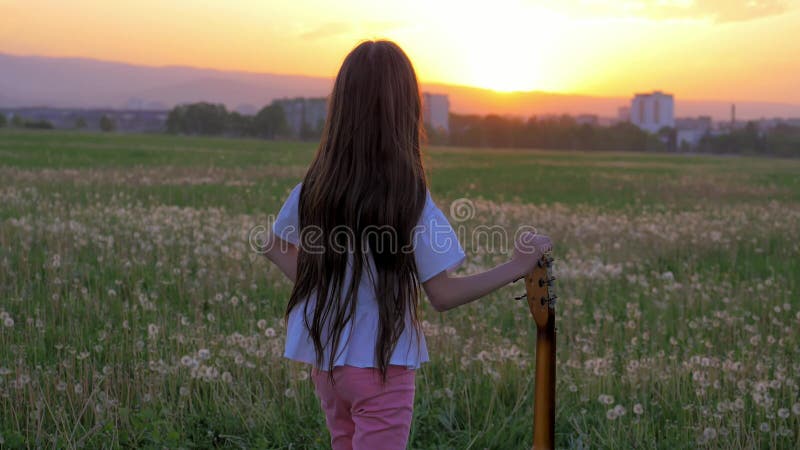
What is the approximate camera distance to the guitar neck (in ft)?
10.3

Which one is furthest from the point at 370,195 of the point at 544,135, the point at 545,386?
the point at 544,135

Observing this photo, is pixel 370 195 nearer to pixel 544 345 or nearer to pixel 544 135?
pixel 544 345

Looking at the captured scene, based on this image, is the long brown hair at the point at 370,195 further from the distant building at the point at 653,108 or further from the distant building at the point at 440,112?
the distant building at the point at 653,108

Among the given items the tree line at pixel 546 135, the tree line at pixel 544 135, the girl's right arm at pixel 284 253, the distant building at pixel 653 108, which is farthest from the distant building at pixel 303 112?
the girl's right arm at pixel 284 253

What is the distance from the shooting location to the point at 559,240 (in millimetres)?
12766

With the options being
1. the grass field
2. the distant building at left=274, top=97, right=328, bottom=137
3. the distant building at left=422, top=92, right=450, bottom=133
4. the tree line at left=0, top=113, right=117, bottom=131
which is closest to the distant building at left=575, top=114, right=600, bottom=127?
the distant building at left=422, top=92, right=450, bottom=133

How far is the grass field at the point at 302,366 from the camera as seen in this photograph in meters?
4.74

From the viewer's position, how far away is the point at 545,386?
10.5 feet

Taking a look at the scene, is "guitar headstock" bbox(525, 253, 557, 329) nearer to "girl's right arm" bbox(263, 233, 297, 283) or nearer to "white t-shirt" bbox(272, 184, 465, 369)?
"white t-shirt" bbox(272, 184, 465, 369)

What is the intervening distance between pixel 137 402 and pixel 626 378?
3.08 m

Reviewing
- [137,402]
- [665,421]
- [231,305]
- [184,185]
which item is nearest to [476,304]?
[231,305]

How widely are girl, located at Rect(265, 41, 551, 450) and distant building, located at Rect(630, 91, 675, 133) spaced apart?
567 feet

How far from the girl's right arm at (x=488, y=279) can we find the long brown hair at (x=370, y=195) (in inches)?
3.9

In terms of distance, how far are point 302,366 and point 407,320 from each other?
8.22 ft
